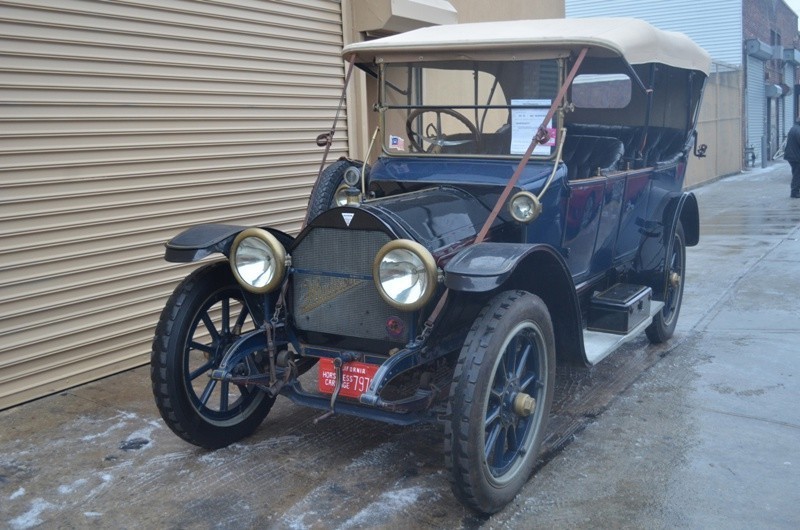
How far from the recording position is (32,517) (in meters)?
3.57

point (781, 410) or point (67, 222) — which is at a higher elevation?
point (67, 222)

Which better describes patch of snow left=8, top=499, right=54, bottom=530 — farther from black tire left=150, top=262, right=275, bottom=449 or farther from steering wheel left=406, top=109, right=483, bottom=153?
steering wheel left=406, top=109, right=483, bottom=153

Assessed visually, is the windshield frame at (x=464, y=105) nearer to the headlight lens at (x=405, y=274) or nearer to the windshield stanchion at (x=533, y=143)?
the windshield stanchion at (x=533, y=143)

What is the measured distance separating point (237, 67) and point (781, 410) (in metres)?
4.53

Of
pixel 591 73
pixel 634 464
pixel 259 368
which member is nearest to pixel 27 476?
pixel 259 368

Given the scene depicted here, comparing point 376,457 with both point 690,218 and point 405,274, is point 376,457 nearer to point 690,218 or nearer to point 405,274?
point 405,274

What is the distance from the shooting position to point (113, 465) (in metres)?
4.09

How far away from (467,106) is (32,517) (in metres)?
3.05

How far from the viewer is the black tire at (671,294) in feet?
19.7

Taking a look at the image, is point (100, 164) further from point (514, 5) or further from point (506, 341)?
point (514, 5)

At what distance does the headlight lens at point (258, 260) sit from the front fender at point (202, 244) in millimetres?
85

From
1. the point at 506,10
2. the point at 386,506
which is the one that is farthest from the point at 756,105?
the point at 386,506

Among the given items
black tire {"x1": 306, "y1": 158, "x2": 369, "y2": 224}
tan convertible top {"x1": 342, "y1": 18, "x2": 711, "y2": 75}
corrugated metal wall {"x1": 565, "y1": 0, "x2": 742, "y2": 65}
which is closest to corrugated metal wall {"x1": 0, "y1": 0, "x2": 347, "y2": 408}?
black tire {"x1": 306, "y1": 158, "x2": 369, "y2": 224}

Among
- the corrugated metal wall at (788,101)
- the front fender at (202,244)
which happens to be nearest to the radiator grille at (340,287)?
the front fender at (202,244)
